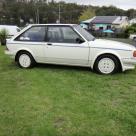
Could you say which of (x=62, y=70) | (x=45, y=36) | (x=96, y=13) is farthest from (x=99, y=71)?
(x=96, y=13)

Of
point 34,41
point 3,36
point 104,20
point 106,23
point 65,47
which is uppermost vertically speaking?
point 104,20

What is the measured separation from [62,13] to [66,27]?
73.8 meters

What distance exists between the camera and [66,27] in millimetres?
7770

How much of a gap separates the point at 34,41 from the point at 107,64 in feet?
7.94

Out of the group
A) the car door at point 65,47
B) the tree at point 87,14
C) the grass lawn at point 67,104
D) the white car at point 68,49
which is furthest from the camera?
the tree at point 87,14

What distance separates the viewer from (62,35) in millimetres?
7773

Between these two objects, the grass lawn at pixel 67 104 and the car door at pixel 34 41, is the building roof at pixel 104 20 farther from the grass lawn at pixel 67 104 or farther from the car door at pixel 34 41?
the grass lawn at pixel 67 104

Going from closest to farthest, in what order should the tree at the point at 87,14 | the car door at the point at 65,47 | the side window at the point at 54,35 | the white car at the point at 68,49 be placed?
the white car at the point at 68,49 → the car door at the point at 65,47 → the side window at the point at 54,35 → the tree at the point at 87,14

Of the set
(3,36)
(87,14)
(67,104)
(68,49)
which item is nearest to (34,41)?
(68,49)

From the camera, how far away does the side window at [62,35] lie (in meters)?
7.59

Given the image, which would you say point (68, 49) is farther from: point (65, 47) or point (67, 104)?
point (67, 104)

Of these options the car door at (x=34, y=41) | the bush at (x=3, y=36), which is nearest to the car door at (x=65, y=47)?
the car door at (x=34, y=41)

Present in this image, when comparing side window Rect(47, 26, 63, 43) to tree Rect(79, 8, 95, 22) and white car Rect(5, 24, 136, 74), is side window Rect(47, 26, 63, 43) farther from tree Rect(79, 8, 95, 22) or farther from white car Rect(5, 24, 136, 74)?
tree Rect(79, 8, 95, 22)

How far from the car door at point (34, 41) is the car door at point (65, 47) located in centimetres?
19
